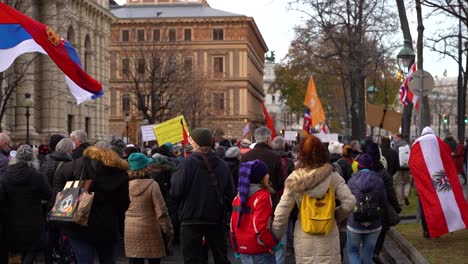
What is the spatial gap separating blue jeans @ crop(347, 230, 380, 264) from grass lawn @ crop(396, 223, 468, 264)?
1.79 metres

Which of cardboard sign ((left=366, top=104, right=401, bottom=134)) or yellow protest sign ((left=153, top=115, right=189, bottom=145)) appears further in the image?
cardboard sign ((left=366, top=104, right=401, bottom=134))

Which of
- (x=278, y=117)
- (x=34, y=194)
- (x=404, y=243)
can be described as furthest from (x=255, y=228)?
(x=278, y=117)

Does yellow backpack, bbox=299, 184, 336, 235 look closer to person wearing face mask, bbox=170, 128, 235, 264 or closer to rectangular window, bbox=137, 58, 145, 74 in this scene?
person wearing face mask, bbox=170, 128, 235, 264

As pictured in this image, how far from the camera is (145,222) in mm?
9602

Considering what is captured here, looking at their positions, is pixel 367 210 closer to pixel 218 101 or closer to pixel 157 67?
pixel 157 67

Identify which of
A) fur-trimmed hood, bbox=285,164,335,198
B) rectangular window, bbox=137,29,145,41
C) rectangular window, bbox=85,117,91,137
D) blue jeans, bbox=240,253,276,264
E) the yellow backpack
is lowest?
blue jeans, bbox=240,253,276,264

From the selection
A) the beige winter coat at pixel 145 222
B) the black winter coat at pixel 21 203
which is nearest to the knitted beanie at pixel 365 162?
the beige winter coat at pixel 145 222

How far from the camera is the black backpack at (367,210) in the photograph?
9844 mm

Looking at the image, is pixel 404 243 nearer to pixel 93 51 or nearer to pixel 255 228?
pixel 255 228

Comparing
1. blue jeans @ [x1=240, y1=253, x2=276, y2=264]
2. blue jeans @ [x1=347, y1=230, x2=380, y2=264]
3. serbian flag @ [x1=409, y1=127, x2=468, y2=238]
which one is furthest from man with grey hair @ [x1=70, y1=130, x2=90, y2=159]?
blue jeans @ [x1=240, y1=253, x2=276, y2=264]

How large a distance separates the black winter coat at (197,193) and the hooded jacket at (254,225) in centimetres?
124

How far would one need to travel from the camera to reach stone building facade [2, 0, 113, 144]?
4591cm

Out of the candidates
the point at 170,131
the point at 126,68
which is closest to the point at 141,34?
the point at 126,68

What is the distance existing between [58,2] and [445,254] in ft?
132
